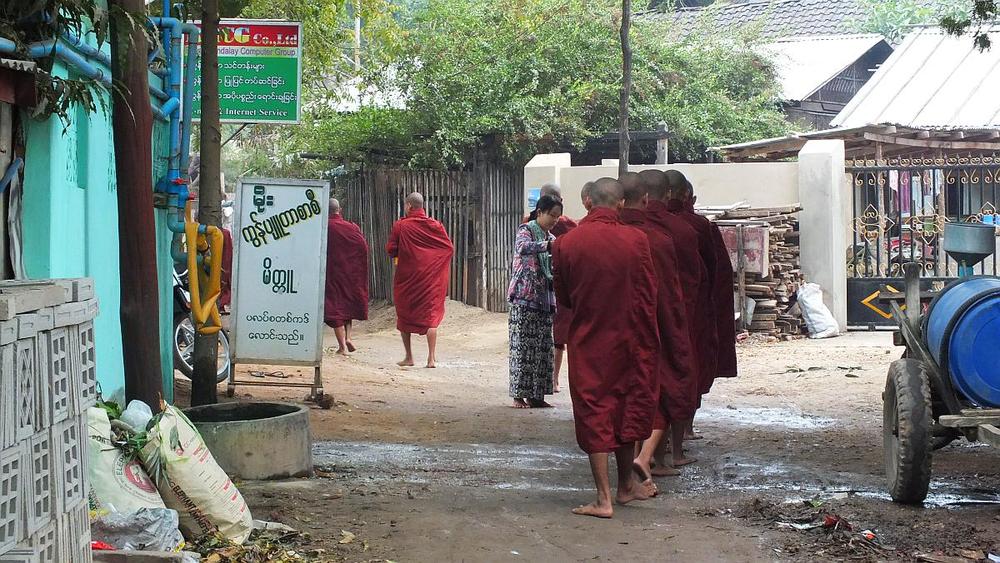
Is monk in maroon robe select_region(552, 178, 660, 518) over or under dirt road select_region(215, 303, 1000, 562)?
over

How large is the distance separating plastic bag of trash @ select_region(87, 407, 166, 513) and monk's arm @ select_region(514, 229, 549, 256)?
537cm

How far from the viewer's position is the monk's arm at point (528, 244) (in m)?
9.69

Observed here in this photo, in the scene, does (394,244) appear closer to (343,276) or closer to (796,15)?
(343,276)

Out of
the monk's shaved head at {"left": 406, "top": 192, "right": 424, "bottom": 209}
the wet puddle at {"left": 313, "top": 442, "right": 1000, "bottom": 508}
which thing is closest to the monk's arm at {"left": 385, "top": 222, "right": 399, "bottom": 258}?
the monk's shaved head at {"left": 406, "top": 192, "right": 424, "bottom": 209}

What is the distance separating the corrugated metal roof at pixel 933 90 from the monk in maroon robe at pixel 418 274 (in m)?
6.78

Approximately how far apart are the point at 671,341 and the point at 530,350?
339cm

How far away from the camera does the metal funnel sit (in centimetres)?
635

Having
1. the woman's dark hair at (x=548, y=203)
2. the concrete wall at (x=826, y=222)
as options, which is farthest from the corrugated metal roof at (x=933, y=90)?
the woman's dark hair at (x=548, y=203)

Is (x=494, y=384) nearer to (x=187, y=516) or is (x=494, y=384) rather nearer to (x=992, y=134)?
(x=187, y=516)

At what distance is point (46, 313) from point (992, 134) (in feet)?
50.4

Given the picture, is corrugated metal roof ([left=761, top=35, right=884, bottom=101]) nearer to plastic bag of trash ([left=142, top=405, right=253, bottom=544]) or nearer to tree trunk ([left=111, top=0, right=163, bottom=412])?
tree trunk ([left=111, top=0, right=163, bottom=412])

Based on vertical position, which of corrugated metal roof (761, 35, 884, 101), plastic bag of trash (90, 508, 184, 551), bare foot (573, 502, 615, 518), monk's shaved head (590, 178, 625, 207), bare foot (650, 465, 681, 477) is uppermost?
corrugated metal roof (761, 35, 884, 101)

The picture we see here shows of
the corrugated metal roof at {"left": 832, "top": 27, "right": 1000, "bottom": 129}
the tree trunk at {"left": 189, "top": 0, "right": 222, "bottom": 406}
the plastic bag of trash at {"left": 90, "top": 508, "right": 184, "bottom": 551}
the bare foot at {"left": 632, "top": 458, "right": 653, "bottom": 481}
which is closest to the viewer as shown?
the plastic bag of trash at {"left": 90, "top": 508, "right": 184, "bottom": 551}

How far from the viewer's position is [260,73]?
9758 millimetres
